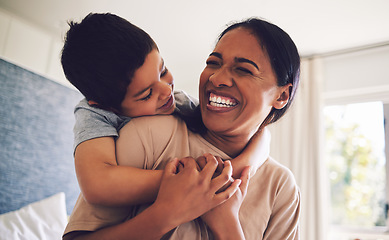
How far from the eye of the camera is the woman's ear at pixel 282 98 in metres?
1.10

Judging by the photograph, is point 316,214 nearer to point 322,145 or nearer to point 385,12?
point 322,145

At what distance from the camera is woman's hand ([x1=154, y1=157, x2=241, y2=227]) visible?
0.75m

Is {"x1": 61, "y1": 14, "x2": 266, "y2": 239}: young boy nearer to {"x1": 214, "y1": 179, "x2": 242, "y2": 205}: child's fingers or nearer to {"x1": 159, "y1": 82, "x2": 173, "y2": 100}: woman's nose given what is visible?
{"x1": 159, "y1": 82, "x2": 173, "y2": 100}: woman's nose

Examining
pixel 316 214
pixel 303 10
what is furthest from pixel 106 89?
pixel 316 214

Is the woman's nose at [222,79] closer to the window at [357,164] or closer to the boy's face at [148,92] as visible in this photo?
the boy's face at [148,92]

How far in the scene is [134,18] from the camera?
3232 millimetres

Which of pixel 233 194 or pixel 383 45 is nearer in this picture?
pixel 233 194

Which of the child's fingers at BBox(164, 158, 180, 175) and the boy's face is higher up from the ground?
the boy's face

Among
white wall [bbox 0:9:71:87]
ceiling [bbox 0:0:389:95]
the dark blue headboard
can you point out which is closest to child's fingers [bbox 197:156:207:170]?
ceiling [bbox 0:0:389:95]

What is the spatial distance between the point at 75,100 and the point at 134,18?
110 centimetres

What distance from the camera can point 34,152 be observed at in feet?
9.89

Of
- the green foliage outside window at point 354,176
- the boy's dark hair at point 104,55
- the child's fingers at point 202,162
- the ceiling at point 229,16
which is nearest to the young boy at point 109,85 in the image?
the boy's dark hair at point 104,55

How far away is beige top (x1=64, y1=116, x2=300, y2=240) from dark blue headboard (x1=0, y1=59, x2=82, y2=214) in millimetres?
2347

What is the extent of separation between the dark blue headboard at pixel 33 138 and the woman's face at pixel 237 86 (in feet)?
8.01
